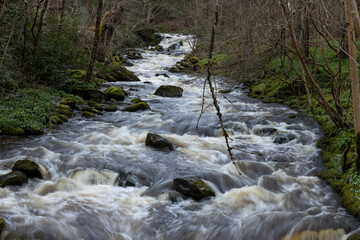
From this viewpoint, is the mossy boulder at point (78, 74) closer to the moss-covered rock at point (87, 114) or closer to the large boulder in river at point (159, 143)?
the moss-covered rock at point (87, 114)

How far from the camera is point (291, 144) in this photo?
9.33m

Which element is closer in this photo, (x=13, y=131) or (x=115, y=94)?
(x=13, y=131)

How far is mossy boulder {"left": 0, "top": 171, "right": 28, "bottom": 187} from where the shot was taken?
18.4 feet

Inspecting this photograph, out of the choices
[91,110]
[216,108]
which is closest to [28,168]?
[216,108]

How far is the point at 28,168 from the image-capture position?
620 cm

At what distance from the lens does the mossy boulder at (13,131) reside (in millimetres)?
8609

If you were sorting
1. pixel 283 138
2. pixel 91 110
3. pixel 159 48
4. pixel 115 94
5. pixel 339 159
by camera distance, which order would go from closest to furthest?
pixel 339 159, pixel 283 138, pixel 91 110, pixel 115 94, pixel 159 48

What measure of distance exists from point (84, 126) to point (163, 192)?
5553 millimetres

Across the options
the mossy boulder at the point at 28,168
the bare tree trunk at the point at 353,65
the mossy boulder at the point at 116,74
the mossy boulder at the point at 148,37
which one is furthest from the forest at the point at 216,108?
the mossy boulder at the point at 148,37

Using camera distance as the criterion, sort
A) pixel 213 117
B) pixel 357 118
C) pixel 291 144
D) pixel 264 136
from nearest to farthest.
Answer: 1. pixel 357 118
2. pixel 291 144
3. pixel 264 136
4. pixel 213 117

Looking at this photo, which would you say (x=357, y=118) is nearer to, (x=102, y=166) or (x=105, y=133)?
(x=102, y=166)

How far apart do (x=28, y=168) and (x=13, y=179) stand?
1.63 feet

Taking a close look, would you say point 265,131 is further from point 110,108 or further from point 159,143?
point 110,108

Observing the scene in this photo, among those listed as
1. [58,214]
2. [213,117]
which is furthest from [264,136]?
[58,214]
